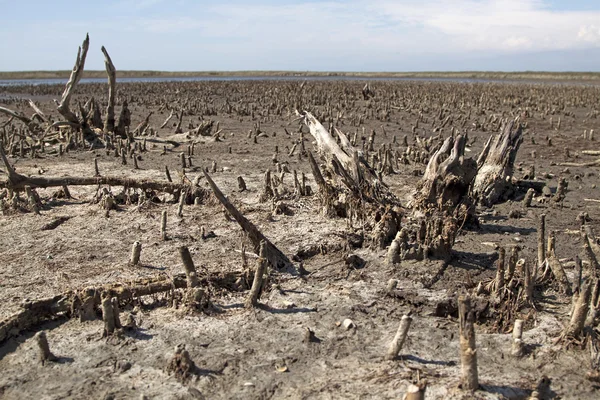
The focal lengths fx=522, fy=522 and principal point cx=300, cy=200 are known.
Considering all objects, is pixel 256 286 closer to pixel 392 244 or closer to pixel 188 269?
pixel 188 269

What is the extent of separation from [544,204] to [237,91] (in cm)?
2348

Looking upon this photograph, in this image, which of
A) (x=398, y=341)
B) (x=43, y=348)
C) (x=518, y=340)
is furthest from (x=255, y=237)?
(x=518, y=340)

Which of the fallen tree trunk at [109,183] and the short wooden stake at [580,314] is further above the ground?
the fallen tree trunk at [109,183]

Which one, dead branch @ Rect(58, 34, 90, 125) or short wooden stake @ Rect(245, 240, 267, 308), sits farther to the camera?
dead branch @ Rect(58, 34, 90, 125)

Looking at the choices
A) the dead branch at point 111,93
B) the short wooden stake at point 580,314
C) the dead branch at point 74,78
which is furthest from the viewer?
the dead branch at point 111,93

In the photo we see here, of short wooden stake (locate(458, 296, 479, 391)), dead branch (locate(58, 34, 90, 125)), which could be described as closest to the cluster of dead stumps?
short wooden stake (locate(458, 296, 479, 391))

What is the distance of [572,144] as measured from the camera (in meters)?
12.4

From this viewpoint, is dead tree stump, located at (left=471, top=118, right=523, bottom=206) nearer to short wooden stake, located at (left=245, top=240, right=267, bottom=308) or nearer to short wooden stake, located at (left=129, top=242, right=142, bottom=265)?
short wooden stake, located at (left=245, top=240, right=267, bottom=308)

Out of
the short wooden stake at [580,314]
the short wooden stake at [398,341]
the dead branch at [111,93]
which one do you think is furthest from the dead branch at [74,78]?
the short wooden stake at [580,314]

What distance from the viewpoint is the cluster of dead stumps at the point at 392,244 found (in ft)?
12.2

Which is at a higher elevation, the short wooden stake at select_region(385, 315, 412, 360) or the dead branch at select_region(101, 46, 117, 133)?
the dead branch at select_region(101, 46, 117, 133)

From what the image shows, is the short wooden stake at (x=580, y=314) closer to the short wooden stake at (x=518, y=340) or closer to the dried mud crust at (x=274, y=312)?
the dried mud crust at (x=274, y=312)

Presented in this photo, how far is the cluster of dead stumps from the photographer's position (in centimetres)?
372

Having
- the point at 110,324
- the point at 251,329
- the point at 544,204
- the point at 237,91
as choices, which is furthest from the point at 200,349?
the point at 237,91
